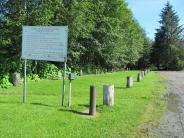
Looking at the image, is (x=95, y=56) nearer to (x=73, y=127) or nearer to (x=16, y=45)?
(x=16, y=45)

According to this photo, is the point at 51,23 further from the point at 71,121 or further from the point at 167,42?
the point at 167,42

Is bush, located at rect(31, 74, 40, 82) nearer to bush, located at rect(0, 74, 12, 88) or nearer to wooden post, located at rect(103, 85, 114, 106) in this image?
bush, located at rect(0, 74, 12, 88)

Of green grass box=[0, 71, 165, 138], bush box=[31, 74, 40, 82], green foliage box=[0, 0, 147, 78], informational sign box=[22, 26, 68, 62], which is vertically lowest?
green grass box=[0, 71, 165, 138]

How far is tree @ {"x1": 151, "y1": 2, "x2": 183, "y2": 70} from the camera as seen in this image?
89000 millimetres

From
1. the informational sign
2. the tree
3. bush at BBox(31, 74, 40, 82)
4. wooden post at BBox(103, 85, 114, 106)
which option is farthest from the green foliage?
the tree

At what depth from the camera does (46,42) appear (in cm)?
1364

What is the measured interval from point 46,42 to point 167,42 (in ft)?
259

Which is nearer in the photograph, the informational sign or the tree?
the informational sign

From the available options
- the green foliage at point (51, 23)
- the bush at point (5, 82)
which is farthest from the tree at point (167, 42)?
the bush at point (5, 82)

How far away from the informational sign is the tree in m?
76.8

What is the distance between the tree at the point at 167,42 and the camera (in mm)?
89000

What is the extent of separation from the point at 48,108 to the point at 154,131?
397cm

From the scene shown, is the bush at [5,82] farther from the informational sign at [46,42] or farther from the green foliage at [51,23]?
the informational sign at [46,42]

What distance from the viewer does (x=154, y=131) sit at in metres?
10.1
